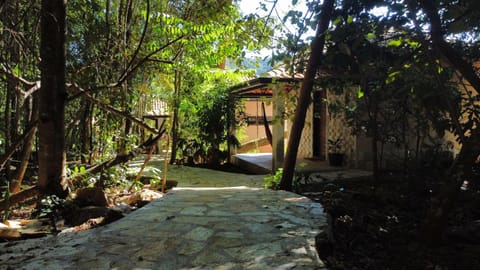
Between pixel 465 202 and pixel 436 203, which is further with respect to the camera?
pixel 465 202

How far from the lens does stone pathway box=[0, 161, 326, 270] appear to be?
228 centimetres

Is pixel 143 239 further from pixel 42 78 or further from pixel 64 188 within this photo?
pixel 42 78

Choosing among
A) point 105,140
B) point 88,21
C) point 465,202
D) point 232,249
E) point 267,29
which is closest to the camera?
point 232,249

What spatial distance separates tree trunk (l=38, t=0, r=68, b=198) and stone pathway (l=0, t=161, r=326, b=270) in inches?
44.1

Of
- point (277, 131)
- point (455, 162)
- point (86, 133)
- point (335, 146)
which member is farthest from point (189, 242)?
point (335, 146)

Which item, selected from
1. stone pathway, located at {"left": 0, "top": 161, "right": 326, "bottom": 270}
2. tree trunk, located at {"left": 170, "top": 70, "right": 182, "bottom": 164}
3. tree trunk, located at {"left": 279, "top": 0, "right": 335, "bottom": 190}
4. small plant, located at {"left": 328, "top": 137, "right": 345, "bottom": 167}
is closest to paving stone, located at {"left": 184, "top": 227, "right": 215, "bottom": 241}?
stone pathway, located at {"left": 0, "top": 161, "right": 326, "bottom": 270}

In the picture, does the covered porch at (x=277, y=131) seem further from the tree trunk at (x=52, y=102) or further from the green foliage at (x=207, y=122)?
the tree trunk at (x=52, y=102)

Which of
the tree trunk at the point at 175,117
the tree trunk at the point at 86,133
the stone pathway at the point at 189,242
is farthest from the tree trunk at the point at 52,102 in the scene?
the tree trunk at the point at 175,117

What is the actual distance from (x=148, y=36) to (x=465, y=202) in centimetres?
588

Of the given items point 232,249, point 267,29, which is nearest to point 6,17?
point 232,249

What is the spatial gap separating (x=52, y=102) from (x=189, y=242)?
2.35 metres

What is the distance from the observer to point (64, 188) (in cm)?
395

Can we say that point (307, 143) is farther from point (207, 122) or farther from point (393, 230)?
point (393, 230)

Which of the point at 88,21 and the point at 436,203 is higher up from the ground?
the point at 88,21
